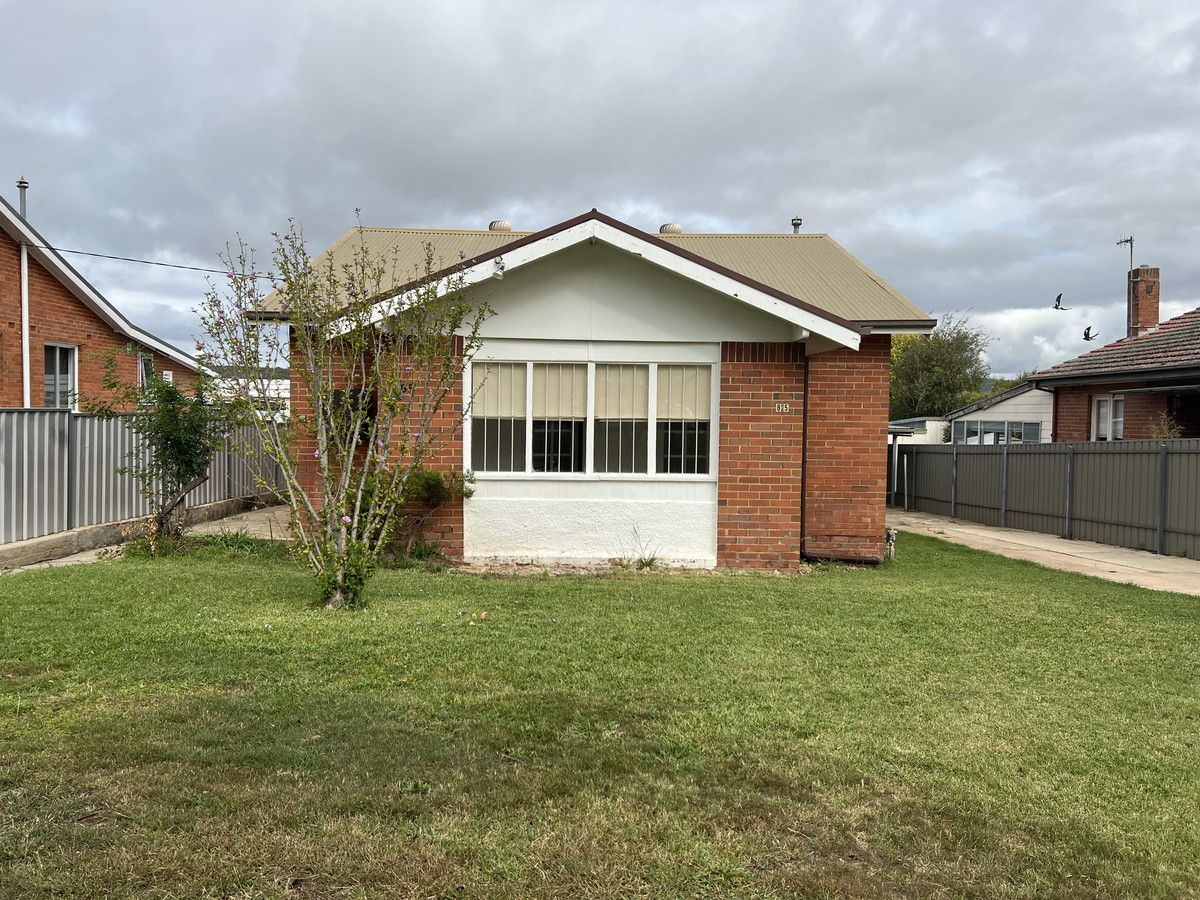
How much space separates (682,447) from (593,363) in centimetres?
146

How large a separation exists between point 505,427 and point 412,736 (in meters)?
6.22

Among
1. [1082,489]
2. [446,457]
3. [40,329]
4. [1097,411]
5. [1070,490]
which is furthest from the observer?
[1097,411]

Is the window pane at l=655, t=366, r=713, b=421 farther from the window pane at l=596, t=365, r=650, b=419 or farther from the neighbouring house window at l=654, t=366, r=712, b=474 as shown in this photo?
the window pane at l=596, t=365, r=650, b=419

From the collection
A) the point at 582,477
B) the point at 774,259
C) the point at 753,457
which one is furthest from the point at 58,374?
the point at 753,457

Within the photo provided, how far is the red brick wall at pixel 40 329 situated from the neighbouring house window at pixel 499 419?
749cm

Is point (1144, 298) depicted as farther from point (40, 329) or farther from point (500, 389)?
point (40, 329)

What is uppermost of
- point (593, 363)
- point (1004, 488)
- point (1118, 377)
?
point (1118, 377)

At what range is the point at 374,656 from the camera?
5.64 m

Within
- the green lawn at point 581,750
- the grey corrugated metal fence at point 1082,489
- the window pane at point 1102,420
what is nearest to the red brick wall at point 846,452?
the green lawn at point 581,750

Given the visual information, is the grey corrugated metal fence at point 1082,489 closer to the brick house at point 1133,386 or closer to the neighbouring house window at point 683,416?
the brick house at point 1133,386

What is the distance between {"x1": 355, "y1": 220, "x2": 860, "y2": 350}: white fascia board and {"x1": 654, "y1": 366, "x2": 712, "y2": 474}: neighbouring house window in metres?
1.12

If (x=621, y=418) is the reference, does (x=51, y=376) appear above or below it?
above

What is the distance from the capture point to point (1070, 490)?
1538 cm

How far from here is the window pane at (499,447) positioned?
10.2 meters
